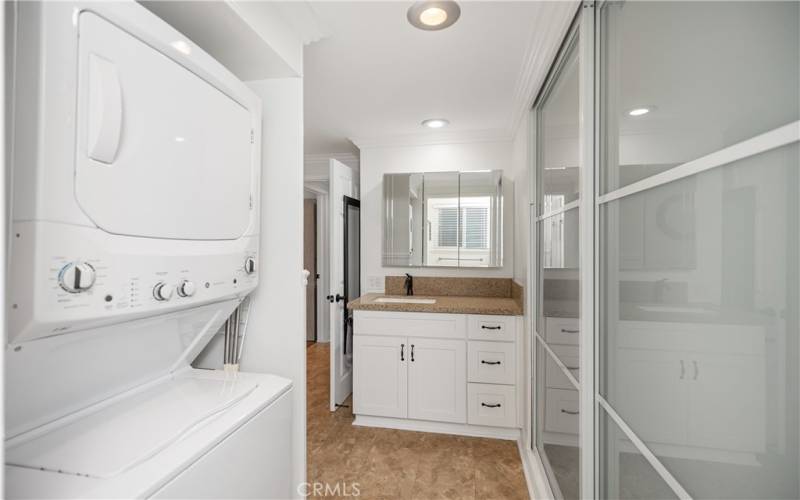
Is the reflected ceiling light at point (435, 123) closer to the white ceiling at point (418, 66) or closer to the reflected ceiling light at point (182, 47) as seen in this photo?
the white ceiling at point (418, 66)

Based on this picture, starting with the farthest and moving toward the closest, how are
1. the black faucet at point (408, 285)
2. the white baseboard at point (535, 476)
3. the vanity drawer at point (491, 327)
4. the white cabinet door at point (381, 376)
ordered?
the black faucet at point (408, 285), the white cabinet door at point (381, 376), the vanity drawer at point (491, 327), the white baseboard at point (535, 476)

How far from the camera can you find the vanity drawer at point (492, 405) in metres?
2.63

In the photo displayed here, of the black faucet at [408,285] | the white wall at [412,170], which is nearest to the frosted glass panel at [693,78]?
the white wall at [412,170]

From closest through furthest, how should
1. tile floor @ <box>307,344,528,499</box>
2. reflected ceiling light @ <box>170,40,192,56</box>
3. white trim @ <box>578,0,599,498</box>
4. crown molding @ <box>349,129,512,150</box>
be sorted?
reflected ceiling light @ <box>170,40,192,56</box>, white trim @ <box>578,0,599,498</box>, tile floor @ <box>307,344,528,499</box>, crown molding @ <box>349,129,512,150</box>

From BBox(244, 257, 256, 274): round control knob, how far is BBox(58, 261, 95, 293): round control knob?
535 millimetres

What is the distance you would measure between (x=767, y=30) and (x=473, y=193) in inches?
105

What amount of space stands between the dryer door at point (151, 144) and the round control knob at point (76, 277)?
0.31ft

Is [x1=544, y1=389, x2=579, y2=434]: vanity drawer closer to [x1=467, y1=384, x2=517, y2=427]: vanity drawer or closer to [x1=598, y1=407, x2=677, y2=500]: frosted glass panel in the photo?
[x1=598, y1=407, x2=677, y2=500]: frosted glass panel

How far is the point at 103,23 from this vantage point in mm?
798

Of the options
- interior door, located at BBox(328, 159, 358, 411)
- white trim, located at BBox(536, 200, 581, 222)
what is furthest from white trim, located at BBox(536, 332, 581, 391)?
interior door, located at BBox(328, 159, 358, 411)

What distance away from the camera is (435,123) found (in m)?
2.96

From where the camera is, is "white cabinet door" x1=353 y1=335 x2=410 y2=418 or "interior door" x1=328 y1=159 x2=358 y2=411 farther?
"interior door" x1=328 y1=159 x2=358 y2=411

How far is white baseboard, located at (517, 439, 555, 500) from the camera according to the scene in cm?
191

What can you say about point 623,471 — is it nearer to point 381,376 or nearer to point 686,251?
point 686,251
